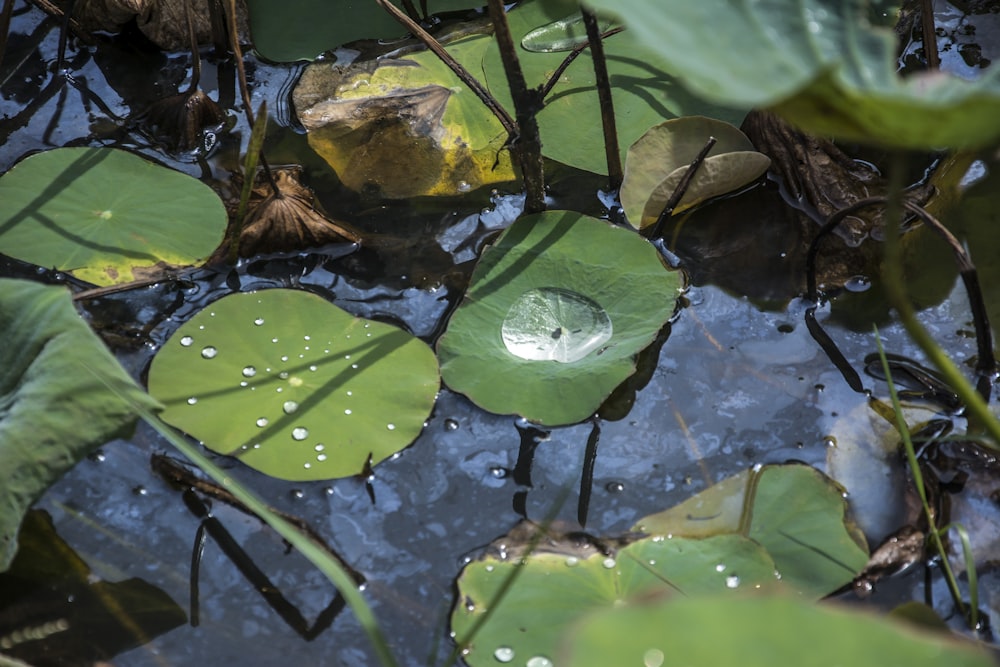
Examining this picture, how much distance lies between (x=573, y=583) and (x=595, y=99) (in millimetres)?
1123

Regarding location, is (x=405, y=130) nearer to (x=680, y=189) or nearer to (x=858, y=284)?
(x=680, y=189)

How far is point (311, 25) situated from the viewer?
6.98 feet

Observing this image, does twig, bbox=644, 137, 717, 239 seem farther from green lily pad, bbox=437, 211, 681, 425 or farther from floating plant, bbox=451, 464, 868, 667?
floating plant, bbox=451, 464, 868, 667

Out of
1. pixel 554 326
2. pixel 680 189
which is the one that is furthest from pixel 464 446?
pixel 680 189

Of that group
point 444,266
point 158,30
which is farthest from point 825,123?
point 158,30

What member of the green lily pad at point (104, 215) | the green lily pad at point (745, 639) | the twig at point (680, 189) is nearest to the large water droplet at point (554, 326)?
the twig at point (680, 189)

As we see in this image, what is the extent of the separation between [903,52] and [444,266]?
49.8 inches

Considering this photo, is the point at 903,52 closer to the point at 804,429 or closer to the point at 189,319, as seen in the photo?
the point at 804,429

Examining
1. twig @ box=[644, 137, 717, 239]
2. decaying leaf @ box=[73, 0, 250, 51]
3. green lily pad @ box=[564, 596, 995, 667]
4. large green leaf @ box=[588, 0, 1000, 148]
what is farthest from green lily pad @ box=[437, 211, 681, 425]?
decaying leaf @ box=[73, 0, 250, 51]

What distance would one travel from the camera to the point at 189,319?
1.55 m

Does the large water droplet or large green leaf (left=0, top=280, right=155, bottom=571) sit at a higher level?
large green leaf (left=0, top=280, right=155, bottom=571)

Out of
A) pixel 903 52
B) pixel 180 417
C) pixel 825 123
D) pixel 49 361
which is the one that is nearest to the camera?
pixel 825 123

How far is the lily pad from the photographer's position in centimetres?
184

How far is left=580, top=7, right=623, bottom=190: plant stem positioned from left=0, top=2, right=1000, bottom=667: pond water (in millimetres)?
69
